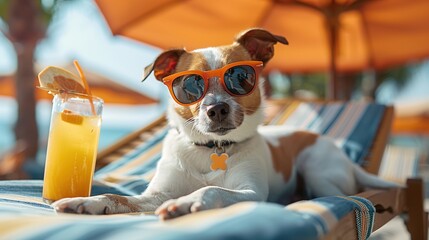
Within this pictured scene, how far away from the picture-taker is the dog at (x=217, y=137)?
1952 mm

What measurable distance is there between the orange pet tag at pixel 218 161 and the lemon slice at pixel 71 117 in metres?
0.59

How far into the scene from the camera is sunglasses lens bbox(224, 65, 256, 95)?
1.99m

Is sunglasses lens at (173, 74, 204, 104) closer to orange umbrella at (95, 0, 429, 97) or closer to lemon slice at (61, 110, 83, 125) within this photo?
lemon slice at (61, 110, 83, 125)

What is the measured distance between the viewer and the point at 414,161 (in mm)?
4312

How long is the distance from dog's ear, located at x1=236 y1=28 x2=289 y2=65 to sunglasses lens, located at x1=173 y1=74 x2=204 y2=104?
0.40m

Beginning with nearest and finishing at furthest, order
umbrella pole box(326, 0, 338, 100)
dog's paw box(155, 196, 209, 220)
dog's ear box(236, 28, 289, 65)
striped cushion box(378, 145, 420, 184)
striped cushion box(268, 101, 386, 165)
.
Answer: dog's paw box(155, 196, 209, 220) → dog's ear box(236, 28, 289, 65) → striped cushion box(268, 101, 386, 165) → striped cushion box(378, 145, 420, 184) → umbrella pole box(326, 0, 338, 100)

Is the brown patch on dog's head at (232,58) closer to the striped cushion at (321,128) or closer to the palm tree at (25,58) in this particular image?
the striped cushion at (321,128)

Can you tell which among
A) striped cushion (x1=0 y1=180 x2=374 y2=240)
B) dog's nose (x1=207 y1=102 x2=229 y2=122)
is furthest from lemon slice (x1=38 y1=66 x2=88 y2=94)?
striped cushion (x1=0 y1=180 x2=374 y2=240)

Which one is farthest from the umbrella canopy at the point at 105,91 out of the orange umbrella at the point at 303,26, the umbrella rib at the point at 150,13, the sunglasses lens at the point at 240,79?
the sunglasses lens at the point at 240,79

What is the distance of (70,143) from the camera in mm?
1944

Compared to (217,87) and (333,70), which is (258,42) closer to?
(217,87)

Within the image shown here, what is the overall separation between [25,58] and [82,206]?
317 inches

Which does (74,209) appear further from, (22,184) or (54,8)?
(54,8)

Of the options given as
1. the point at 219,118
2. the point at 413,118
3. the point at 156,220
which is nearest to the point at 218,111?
the point at 219,118
